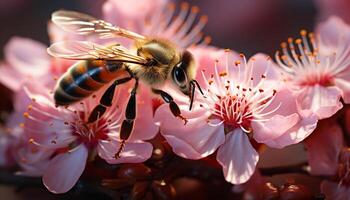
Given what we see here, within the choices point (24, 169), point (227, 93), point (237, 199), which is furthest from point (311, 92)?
point (24, 169)

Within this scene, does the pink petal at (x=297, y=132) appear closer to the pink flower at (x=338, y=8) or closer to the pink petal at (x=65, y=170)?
the pink petal at (x=65, y=170)

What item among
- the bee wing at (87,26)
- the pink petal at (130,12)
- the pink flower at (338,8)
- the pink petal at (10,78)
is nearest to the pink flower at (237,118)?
the bee wing at (87,26)

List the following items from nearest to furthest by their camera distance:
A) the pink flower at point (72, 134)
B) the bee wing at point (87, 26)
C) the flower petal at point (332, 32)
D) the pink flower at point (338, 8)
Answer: the pink flower at point (72, 134) < the bee wing at point (87, 26) < the flower petal at point (332, 32) < the pink flower at point (338, 8)

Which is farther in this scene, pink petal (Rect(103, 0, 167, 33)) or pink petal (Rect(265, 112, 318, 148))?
pink petal (Rect(103, 0, 167, 33))

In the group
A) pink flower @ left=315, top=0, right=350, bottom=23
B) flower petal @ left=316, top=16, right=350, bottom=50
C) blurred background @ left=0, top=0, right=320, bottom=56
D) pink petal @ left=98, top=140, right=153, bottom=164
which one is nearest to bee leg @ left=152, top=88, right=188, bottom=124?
pink petal @ left=98, top=140, right=153, bottom=164

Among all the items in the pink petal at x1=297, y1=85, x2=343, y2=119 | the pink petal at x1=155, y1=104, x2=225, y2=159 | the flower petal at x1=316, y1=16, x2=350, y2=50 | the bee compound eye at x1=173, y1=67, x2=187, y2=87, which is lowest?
the pink petal at x1=155, y1=104, x2=225, y2=159

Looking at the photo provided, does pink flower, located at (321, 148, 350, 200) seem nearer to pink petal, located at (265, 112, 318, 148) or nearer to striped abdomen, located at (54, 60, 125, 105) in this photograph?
pink petal, located at (265, 112, 318, 148)

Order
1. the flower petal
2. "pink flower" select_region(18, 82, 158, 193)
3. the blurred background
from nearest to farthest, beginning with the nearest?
"pink flower" select_region(18, 82, 158, 193) → the flower petal → the blurred background
